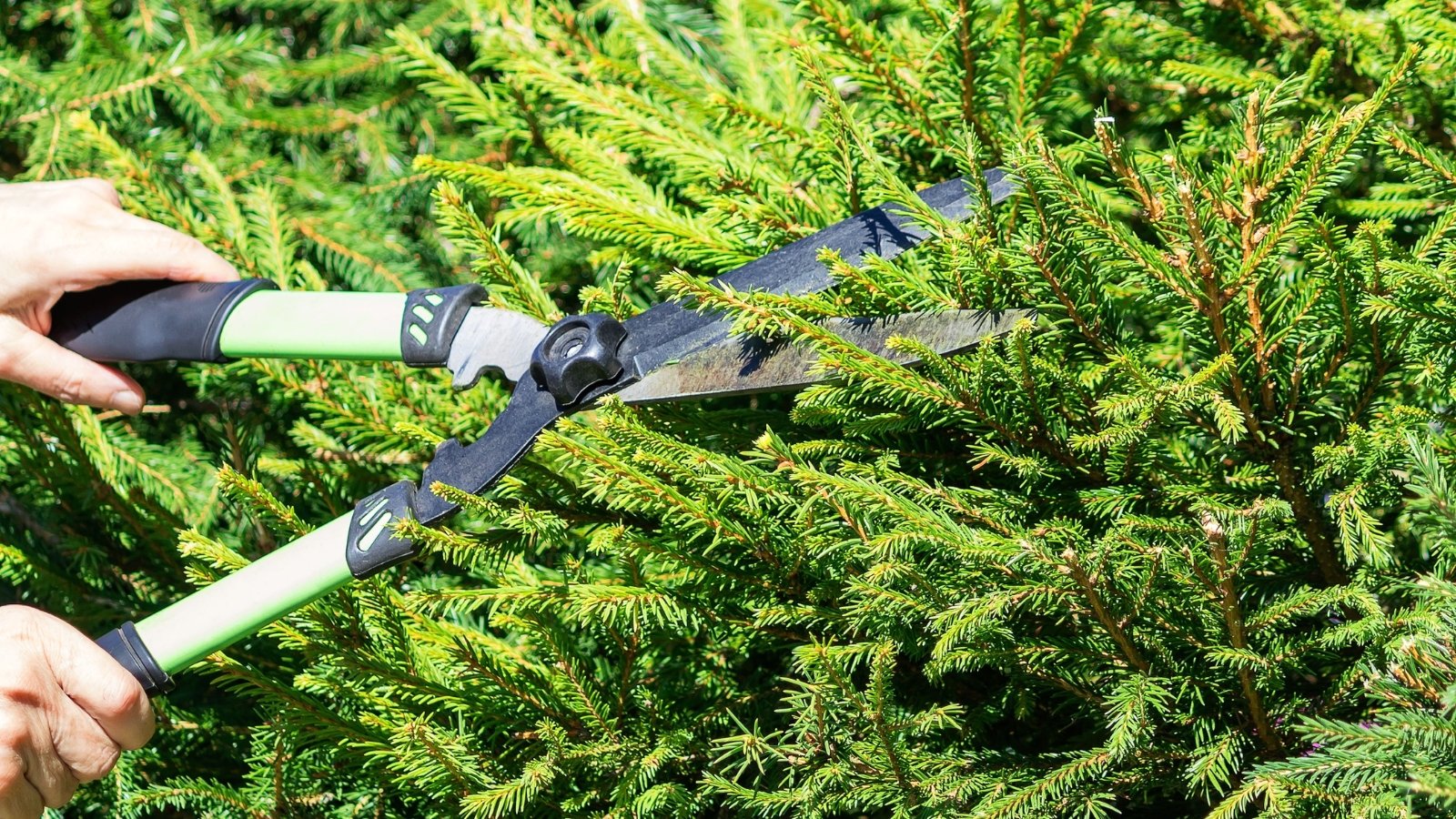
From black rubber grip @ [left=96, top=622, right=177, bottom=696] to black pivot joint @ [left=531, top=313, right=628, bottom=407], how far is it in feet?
1.50

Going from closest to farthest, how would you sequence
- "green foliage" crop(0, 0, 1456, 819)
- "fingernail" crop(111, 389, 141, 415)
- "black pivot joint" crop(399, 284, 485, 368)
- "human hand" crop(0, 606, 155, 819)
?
"green foliage" crop(0, 0, 1456, 819) < "human hand" crop(0, 606, 155, 819) < "black pivot joint" crop(399, 284, 485, 368) < "fingernail" crop(111, 389, 141, 415)

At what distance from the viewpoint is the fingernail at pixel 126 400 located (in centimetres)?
131

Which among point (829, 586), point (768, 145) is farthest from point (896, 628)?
point (768, 145)

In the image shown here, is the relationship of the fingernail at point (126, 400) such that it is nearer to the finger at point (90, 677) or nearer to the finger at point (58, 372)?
the finger at point (58, 372)

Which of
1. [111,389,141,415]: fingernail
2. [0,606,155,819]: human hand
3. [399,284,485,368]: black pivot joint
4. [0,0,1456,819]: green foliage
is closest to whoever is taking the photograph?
[0,0,1456,819]: green foliage

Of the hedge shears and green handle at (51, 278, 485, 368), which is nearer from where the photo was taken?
the hedge shears

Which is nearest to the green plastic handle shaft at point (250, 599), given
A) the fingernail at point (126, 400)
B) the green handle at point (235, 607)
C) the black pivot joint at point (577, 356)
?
the green handle at point (235, 607)

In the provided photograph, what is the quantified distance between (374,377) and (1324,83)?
121cm

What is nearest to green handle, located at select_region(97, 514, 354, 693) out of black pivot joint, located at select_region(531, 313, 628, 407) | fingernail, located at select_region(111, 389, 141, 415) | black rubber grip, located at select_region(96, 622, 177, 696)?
black rubber grip, located at select_region(96, 622, 177, 696)

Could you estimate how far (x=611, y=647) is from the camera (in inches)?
46.0

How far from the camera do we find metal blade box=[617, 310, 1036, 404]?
100 centimetres

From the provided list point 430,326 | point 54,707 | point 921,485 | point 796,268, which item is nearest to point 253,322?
point 430,326

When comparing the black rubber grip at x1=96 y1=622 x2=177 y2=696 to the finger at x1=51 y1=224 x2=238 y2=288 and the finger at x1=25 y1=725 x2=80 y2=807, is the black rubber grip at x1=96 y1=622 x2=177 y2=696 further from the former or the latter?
the finger at x1=51 y1=224 x2=238 y2=288

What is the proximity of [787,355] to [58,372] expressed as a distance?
2.78 ft
